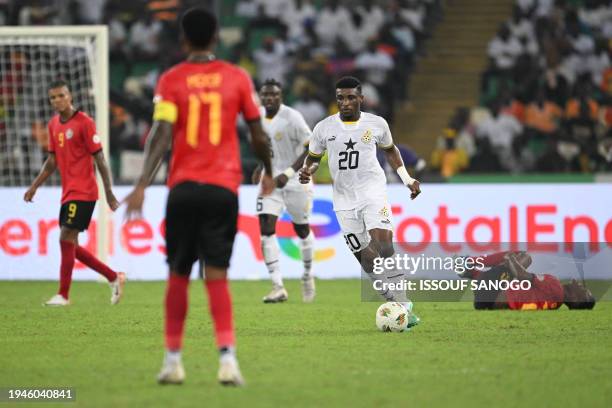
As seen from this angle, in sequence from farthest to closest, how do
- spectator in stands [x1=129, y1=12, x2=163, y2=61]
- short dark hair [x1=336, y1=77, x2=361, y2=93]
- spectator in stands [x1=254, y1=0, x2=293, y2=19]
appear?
spectator in stands [x1=254, y1=0, x2=293, y2=19] < spectator in stands [x1=129, y1=12, x2=163, y2=61] < short dark hair [x1=336, y1=77, x2=361, y2=93]

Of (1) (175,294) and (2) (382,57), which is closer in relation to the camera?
(1) (175,294)

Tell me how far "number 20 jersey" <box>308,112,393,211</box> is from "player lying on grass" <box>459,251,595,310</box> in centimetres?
160

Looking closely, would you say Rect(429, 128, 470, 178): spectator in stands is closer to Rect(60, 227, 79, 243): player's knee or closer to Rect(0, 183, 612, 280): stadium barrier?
Rect(0, 183, 612, 280): stadium barrier

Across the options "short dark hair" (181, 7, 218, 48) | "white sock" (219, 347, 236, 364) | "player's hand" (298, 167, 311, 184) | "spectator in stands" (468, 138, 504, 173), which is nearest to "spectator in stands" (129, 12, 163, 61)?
"spectator in stands" (468, 138, 504, 173)

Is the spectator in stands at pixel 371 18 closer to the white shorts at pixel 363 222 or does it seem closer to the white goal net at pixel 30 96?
the white goal net at pixel 30 96

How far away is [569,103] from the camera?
24703 millimetres

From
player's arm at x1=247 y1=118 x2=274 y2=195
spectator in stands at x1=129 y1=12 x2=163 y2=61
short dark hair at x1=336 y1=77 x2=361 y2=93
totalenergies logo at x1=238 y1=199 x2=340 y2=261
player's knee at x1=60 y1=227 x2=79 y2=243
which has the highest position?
spectator in stands at x1=129 y1=12 x2=163 y2=61

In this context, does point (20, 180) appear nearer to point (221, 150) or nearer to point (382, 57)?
point (382, 57)

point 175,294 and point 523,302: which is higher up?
point 175,294

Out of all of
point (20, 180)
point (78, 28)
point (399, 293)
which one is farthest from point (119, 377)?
point (20, 180)

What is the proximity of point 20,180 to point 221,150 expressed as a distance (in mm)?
14133

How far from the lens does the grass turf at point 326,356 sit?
766 cm

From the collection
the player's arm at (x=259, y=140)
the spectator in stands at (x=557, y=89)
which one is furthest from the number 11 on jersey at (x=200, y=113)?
the spectator in stands at (x=557, y=89)

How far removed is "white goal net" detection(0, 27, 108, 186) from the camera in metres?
21.1
